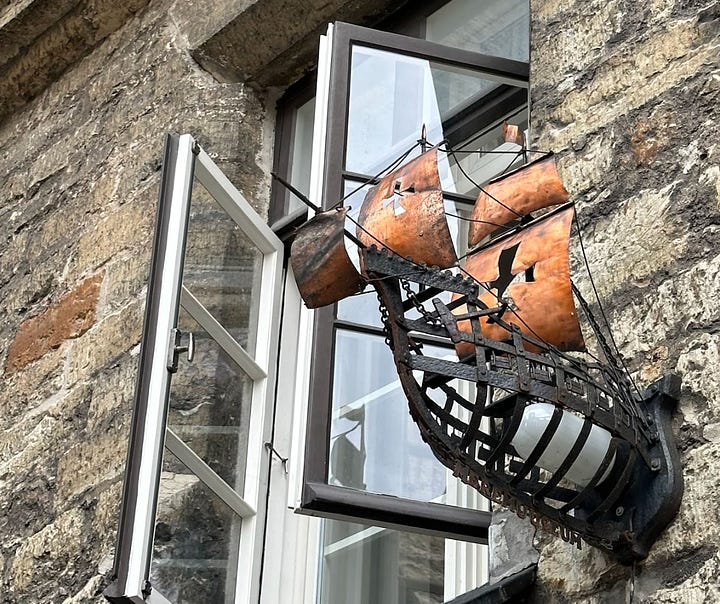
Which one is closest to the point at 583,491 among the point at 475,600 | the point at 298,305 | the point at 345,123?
the point at 475,600

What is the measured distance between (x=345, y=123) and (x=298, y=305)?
0.75m

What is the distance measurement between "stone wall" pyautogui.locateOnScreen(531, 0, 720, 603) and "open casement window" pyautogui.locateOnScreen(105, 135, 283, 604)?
844mm

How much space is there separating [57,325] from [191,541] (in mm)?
1475

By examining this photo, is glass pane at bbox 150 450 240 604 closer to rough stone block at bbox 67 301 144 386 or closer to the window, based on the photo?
the window

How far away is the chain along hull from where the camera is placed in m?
2.73

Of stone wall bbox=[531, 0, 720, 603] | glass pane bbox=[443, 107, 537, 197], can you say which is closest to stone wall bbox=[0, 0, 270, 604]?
glass pane bbox=[443, 107, 537, 197]

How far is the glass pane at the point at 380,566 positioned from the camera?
3.96m

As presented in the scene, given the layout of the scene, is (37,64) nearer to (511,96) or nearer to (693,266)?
(511,96)

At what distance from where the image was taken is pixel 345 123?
153 inches

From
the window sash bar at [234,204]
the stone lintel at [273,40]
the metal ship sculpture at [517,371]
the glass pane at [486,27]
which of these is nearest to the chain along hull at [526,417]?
the metal ship sculpture at [517,371]

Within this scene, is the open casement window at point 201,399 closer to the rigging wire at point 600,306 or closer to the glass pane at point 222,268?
the glass pane at point 222,268

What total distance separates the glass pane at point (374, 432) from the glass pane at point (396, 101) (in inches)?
18.4

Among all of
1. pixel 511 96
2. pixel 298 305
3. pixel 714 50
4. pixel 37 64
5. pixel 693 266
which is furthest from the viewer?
pixel 37 64

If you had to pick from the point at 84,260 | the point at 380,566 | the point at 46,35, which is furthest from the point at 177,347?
the point at 46,35
